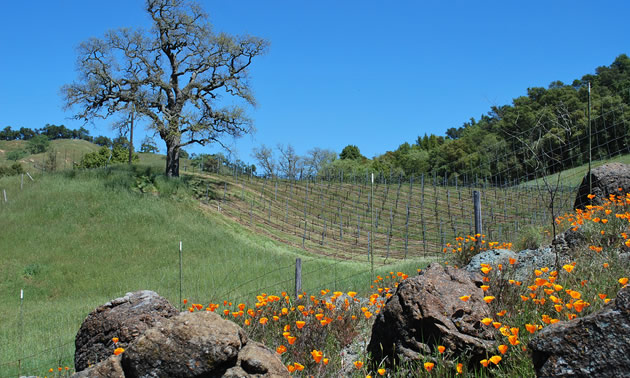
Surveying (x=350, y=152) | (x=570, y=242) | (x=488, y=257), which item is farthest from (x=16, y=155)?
(x=570, y=242)

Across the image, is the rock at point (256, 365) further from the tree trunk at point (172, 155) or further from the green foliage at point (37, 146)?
the green foliage at point (37, 146)

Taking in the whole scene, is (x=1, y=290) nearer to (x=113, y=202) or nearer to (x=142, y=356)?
(x=113, y=202)

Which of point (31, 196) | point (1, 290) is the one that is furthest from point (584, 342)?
point (31, 196)

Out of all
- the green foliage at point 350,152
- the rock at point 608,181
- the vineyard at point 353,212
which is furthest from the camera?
the green foliage at point 350,152

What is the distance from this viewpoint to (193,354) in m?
2.54

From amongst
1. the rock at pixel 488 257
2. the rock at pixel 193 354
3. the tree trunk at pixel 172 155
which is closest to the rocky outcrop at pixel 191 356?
the rock at pixel 193 354

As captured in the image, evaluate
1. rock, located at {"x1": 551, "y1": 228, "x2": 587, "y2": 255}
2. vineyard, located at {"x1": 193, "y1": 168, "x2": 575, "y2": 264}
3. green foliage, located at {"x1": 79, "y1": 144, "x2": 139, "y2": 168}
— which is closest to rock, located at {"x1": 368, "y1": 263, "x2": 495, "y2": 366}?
rock, located at {"x1": 551, "y1": 228, "x2": 587, "y2": 255}

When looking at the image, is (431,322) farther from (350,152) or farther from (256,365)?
(350,152)

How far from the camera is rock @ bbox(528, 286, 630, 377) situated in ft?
6.98

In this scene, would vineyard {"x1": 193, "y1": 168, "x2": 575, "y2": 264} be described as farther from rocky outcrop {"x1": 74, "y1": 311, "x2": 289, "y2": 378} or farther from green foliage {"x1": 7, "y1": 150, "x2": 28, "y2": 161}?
green foliage {"x1": 7, "y1": 150, "x2": 28, "y2": 161}

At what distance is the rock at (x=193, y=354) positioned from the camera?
8.34ft

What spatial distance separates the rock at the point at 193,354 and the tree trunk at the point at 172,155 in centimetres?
2465

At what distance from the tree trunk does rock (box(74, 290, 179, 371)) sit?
22.7 meters

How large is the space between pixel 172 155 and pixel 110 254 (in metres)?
9.62
